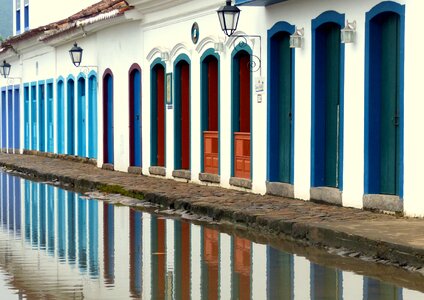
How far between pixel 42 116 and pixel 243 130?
18.8 metres

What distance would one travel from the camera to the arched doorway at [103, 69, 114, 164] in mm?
30453

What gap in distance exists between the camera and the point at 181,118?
81.8ft

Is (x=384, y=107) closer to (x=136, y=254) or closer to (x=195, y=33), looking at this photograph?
(x=136, y=254)

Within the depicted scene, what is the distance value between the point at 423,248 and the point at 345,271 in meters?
0.73

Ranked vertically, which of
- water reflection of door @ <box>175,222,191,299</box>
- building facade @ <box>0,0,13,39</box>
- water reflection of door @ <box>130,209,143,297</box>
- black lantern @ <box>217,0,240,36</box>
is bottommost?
water reflection of door @ <box>175,222,191,299</box>

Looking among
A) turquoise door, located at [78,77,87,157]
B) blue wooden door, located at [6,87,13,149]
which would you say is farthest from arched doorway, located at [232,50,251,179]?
blue wooden door, located at [6,87,13,149]

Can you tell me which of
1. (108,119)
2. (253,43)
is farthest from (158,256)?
(108,119)

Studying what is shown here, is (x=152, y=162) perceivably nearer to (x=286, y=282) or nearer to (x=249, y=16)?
(x=249, y=16)

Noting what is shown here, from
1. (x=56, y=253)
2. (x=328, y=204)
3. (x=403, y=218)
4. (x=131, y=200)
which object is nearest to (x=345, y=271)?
(x=56, y=253)

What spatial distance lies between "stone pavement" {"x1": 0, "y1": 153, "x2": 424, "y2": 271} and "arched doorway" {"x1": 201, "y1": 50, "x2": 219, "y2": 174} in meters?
0.69

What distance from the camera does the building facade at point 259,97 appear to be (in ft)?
52.8

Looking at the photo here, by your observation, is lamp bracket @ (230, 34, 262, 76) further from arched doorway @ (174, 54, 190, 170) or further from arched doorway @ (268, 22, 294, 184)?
arched doorway @ (174, 54, 190, 170)

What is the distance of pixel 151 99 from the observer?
1045 inches

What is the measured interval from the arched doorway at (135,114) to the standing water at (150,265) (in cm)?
1092
